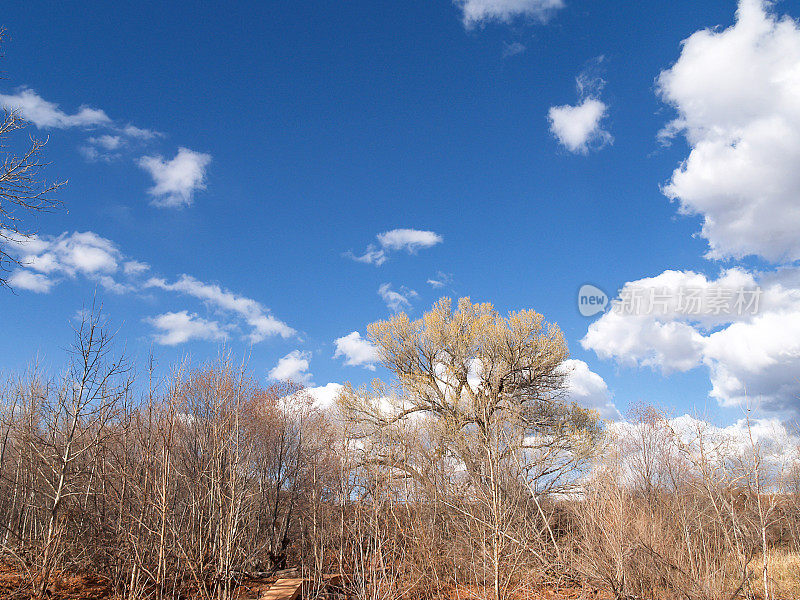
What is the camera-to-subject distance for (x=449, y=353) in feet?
69.7

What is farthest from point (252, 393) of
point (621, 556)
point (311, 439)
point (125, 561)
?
point (621, 556)

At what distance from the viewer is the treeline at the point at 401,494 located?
9.48m

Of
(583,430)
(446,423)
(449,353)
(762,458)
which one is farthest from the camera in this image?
(449,353)

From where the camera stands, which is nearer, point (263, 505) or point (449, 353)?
point (263, 505)

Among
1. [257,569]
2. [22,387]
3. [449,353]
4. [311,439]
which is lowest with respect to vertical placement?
[257,569]

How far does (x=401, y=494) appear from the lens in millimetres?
12281

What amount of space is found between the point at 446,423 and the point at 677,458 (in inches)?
368

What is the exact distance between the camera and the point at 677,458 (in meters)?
19.9

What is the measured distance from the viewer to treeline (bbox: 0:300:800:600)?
31.1 feet

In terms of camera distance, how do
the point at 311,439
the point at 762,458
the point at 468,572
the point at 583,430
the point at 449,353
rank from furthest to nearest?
the point at 449,353 → the point at 583,430 → the point at 311,439 → the point at 468,572 → the point at 762,458

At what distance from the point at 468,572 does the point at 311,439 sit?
5.85 m

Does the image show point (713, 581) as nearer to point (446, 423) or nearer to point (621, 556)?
point (621, 556)

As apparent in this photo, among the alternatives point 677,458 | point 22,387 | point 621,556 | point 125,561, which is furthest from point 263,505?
point 677,458

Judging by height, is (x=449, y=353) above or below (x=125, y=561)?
above
